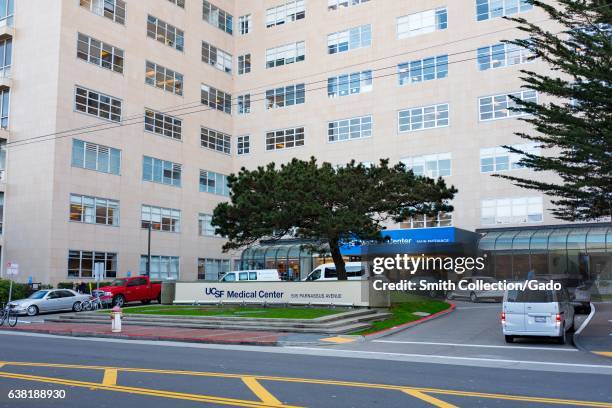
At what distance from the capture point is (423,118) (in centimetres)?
4794

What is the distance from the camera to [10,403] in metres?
9.03

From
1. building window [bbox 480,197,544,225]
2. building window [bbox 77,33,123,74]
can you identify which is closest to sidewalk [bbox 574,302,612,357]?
building window [bbox 480,197,544,225]

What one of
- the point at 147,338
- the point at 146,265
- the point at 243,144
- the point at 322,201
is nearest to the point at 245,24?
the point at 243,144

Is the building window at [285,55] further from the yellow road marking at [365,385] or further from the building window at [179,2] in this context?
the yellow road marking at [365,385]

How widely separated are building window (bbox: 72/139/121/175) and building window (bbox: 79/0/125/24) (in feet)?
32.5

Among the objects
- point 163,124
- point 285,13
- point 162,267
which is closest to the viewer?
point 162,267

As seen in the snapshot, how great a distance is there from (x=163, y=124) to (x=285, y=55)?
12744mm

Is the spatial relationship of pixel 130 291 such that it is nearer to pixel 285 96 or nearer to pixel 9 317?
pixel 9 317

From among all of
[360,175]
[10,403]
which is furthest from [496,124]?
[10,403]

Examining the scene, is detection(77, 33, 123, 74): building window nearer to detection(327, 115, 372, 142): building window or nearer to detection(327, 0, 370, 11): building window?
detection(327, 115, 372, 142): building window

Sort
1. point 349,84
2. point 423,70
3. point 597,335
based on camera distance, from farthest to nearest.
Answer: point 349,84 < point 423,70 < point 597,335

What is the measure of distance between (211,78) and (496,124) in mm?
25422

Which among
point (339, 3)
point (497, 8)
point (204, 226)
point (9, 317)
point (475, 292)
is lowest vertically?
point (9, 317)

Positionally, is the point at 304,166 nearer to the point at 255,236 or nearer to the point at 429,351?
the point at 255,236
